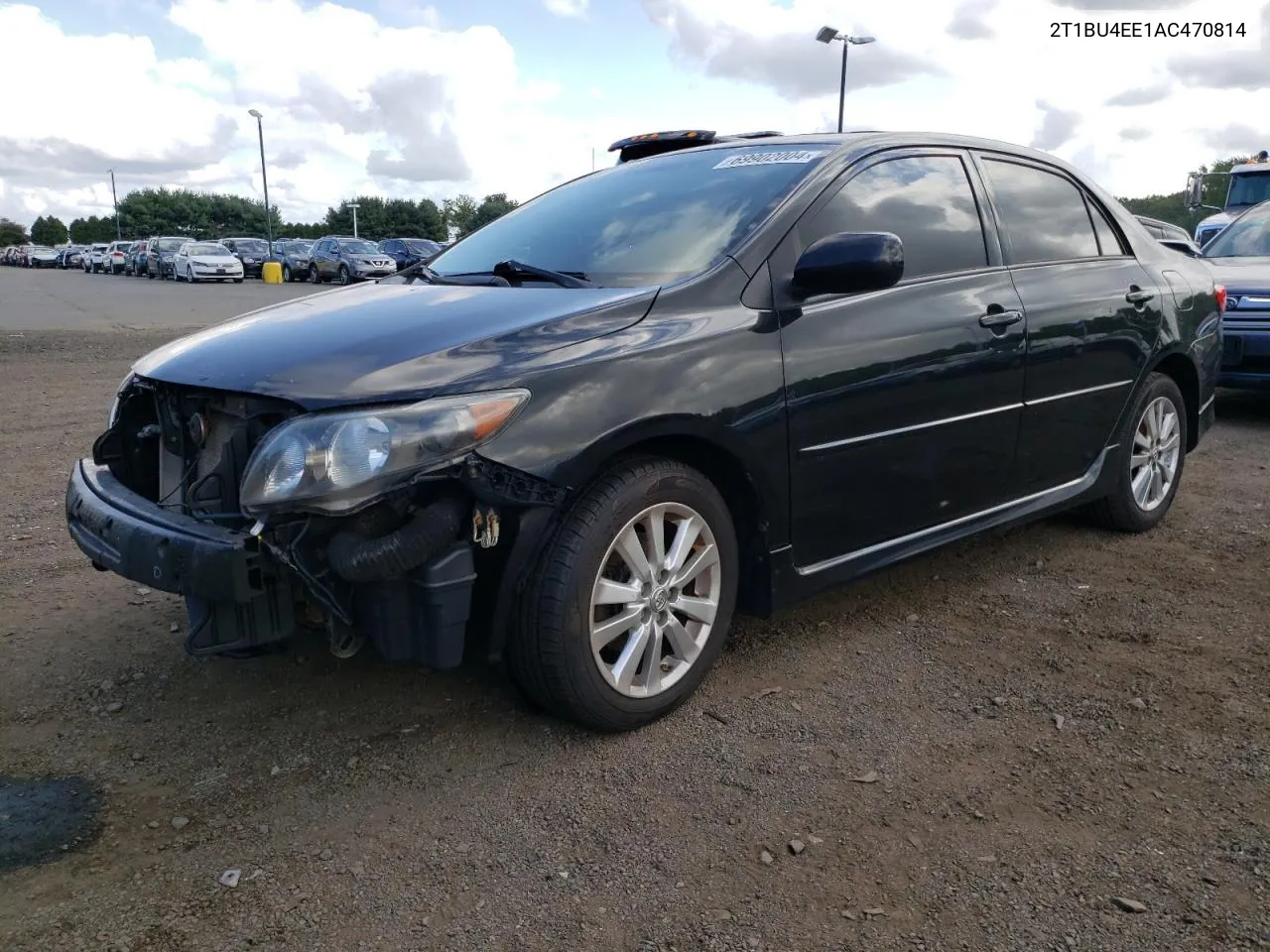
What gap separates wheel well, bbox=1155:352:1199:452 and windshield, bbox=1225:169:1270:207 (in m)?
12.0

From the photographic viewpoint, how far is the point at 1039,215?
431cm

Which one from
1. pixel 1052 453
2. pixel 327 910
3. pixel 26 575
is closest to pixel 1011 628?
pixel 1052 453

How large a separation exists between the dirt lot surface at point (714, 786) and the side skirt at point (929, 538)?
0.32 m

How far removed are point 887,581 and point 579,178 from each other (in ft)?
6.95

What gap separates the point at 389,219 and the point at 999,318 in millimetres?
75800

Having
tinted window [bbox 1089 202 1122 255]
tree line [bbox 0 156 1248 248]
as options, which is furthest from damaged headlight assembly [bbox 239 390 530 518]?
tree line [bbox 0 156 1248 248]

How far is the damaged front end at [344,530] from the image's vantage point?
2.47 m

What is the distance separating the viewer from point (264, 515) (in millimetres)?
2490

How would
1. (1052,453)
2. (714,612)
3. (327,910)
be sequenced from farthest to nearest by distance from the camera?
(1052,453) < (714,612) < (327,910)

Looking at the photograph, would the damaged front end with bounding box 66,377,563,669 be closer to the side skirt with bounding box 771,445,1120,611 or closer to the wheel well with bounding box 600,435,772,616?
the wheel well with bounding box 600,435,772,616

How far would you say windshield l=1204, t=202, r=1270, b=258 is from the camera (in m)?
8.84

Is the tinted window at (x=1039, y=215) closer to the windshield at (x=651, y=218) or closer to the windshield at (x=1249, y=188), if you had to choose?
the windshield at (x=651, y=218)

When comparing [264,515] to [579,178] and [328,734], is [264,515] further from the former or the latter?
[579,178]

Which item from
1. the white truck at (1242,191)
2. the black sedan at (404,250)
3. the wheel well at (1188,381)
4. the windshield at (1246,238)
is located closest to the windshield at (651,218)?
the wheel well at (1188,381)
